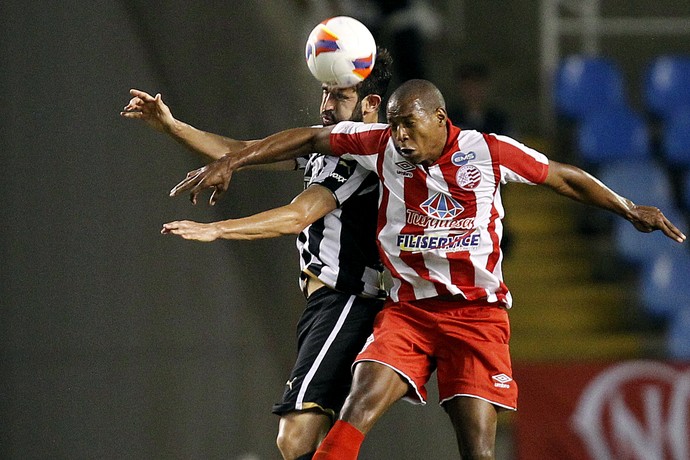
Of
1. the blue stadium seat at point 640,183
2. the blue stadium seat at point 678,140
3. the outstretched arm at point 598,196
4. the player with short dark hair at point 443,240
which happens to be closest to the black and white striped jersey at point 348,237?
the player with short dark hair at point 443,240

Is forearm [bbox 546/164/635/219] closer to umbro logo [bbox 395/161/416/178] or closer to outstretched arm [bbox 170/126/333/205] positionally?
umbro logo [bbox 395/161/416/178]

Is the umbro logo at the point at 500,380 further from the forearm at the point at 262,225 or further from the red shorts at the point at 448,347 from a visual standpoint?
the forearm at the point at 262,225

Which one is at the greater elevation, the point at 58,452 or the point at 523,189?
the point at 523,189

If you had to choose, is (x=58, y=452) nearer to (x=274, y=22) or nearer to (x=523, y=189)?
(x=274, y=22)

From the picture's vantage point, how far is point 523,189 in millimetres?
9250

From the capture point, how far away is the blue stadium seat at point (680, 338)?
7.54 meters

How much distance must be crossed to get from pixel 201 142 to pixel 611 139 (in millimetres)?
5492

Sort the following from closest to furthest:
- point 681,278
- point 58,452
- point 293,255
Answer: point 58,452
point 293,255
point 681,278

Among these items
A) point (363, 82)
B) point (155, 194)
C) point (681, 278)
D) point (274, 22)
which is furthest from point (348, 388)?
point (681, 278)

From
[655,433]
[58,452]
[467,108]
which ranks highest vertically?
[467,108]

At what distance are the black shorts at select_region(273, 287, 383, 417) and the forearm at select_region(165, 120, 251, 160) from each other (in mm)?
583

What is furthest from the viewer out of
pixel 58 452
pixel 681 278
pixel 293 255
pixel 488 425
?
pixel 681 278

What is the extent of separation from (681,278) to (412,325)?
4.68 metres

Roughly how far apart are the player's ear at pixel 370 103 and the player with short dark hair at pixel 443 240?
0.86ft
